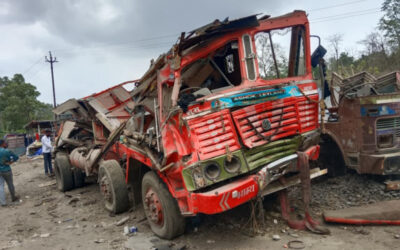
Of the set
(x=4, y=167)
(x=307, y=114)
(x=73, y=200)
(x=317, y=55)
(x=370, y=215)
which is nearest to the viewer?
(x=370, y=215)

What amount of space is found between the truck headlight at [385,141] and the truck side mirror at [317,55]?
4.73 feet

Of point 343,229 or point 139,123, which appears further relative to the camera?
point 139,123

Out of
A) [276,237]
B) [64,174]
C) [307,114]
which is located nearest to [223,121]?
[307,114]

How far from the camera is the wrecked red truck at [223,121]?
339 centimetres

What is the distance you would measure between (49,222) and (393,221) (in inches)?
216

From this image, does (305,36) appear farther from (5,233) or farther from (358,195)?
(5,233)

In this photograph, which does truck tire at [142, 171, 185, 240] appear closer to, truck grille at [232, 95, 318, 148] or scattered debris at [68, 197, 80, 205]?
truck grille at [232, 95, 318, 148]

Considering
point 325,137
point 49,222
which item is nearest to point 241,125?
point 325,137

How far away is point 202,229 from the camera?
14.0ft

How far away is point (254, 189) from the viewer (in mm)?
3357

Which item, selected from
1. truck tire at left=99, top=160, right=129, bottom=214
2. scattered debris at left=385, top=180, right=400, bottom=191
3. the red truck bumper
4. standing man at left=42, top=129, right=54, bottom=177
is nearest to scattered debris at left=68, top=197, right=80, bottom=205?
truck tire at left=99, top=160, right=129, bottom=214

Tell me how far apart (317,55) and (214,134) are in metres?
2.15

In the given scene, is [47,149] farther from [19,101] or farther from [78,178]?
[19,101]

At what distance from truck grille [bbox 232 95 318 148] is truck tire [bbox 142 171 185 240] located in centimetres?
125
